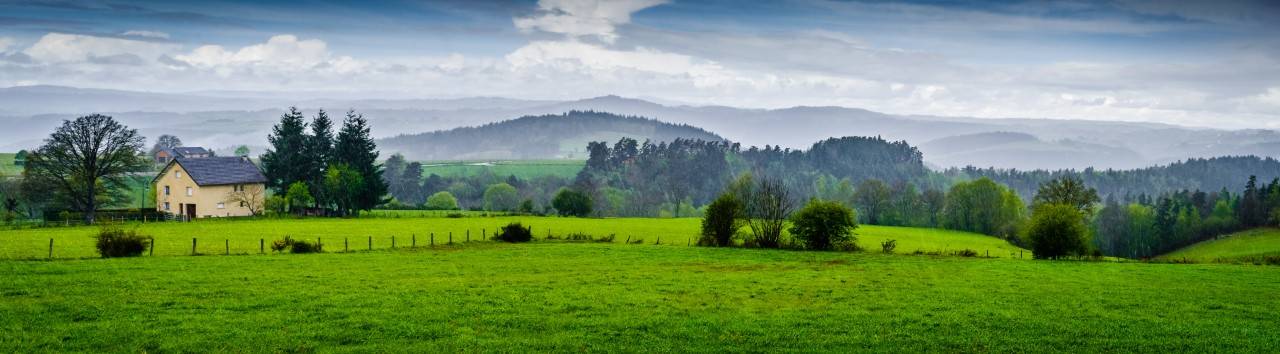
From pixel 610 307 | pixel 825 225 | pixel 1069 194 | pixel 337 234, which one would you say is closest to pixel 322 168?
pixel 337 234

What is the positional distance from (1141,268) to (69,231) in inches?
2760

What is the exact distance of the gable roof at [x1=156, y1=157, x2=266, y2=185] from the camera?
83.1 metres

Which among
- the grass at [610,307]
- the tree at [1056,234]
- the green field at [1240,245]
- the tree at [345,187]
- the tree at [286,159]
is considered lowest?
the green field at [1240,245]

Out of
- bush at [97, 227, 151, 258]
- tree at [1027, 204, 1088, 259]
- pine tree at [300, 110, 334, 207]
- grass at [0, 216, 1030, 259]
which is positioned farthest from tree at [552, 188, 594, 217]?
bush at [97, 227, 151, 258]

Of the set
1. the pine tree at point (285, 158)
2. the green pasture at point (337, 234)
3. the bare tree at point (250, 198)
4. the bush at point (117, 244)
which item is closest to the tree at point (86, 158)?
the bare tree at point (250, 198)

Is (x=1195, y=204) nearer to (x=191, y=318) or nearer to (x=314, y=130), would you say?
(x=314, y=130)

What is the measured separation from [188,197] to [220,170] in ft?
14.8

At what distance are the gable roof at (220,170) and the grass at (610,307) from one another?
166 feet

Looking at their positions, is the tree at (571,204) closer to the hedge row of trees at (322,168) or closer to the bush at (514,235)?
the hedge row of trees at (322,168)

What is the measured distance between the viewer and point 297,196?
285ft

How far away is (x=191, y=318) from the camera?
22.3m

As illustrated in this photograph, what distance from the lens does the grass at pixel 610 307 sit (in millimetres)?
20250

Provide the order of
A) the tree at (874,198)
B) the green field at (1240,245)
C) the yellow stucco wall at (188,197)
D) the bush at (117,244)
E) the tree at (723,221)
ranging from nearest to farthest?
1. the bush at (117,244)
2. the tree at (723,221)
3. the yellow stucco wall at (188,197)
4. the green field at (1240,245)
5. the tree at (874,198)

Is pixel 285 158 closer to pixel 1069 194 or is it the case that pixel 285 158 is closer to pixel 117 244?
pixel 117 244
